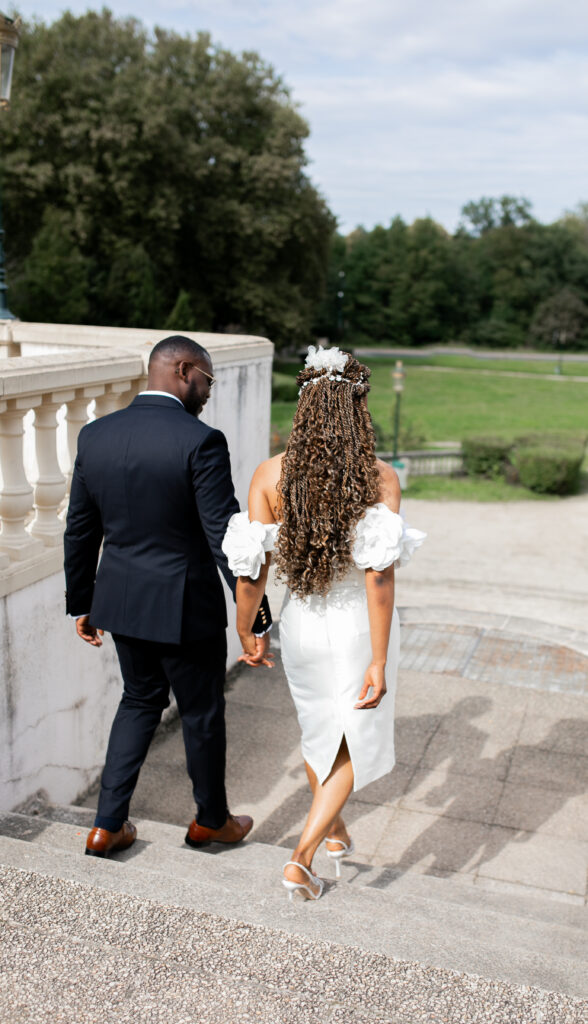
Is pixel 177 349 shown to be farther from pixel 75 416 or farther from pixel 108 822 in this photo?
pixel 108 822

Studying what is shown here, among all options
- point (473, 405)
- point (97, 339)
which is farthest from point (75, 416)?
point (473, 405)

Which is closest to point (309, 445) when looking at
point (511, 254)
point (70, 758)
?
point (70, 758)

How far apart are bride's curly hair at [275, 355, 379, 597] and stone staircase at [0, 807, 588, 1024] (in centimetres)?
105

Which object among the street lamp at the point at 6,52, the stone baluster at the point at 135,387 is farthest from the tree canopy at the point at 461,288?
the stone baluster at the point at 135,387

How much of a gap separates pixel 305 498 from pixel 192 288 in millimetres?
37770

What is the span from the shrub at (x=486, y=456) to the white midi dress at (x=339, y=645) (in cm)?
1660

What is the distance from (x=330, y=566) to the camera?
292cm

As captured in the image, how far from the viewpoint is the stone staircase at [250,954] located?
203cm

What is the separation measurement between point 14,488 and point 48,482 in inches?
11.2

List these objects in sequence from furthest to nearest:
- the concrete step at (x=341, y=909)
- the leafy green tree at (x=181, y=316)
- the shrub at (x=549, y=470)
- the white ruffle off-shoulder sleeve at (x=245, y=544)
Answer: the leafy green tree at (x=181, y=316), the shrub at (x=549, y=470), the white ruffle off-shoulder sleeve at (x=245, y=544), the concrete step at (x=341, y=909)

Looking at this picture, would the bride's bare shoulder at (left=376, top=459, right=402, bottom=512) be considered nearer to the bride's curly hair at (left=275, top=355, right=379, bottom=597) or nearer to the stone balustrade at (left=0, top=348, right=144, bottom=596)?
the bride's curly hair at (left=275, top=355, right=379, bottom=597)

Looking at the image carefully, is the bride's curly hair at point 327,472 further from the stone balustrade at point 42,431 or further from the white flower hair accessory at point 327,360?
the stone balustrade at point 42,431

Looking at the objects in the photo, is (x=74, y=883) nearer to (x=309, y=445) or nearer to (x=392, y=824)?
(x=309, y=445)

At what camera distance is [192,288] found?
1538 inches
